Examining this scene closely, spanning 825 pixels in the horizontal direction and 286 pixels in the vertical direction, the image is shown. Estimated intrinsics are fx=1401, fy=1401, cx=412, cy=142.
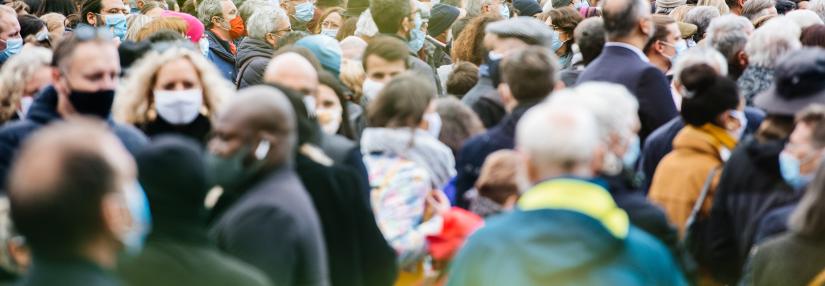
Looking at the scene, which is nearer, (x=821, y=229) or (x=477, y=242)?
(x=477, y=242)

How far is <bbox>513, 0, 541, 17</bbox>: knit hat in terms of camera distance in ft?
48.9

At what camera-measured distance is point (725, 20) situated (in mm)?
8719

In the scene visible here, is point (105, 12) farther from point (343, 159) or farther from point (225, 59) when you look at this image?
point (343, 159)

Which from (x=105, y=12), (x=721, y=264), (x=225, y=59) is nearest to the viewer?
(x=721, y=264)

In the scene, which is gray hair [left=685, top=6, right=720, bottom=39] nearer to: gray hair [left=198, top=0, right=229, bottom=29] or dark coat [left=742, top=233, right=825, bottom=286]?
gray hair [left=198, top=0, right=229, bottom=29]

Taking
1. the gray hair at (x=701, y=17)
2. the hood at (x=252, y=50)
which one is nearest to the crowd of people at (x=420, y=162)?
the hood at (x=252, y=50)

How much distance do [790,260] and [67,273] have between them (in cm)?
274

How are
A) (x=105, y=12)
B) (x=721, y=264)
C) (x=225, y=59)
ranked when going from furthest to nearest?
(x=105, y=12) < (x=225, y=59) < (x=721, y=264)

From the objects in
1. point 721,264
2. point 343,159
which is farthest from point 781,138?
point 343,159

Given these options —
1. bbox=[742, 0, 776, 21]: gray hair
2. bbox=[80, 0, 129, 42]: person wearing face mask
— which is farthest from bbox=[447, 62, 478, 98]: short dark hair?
bbox=[80, 0, 129, 42]: person wearing face mask

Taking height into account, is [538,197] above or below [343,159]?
above

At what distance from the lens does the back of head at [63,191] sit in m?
3.41

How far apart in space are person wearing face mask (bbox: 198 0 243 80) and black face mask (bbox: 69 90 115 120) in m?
5.31

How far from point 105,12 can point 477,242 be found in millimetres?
9376
